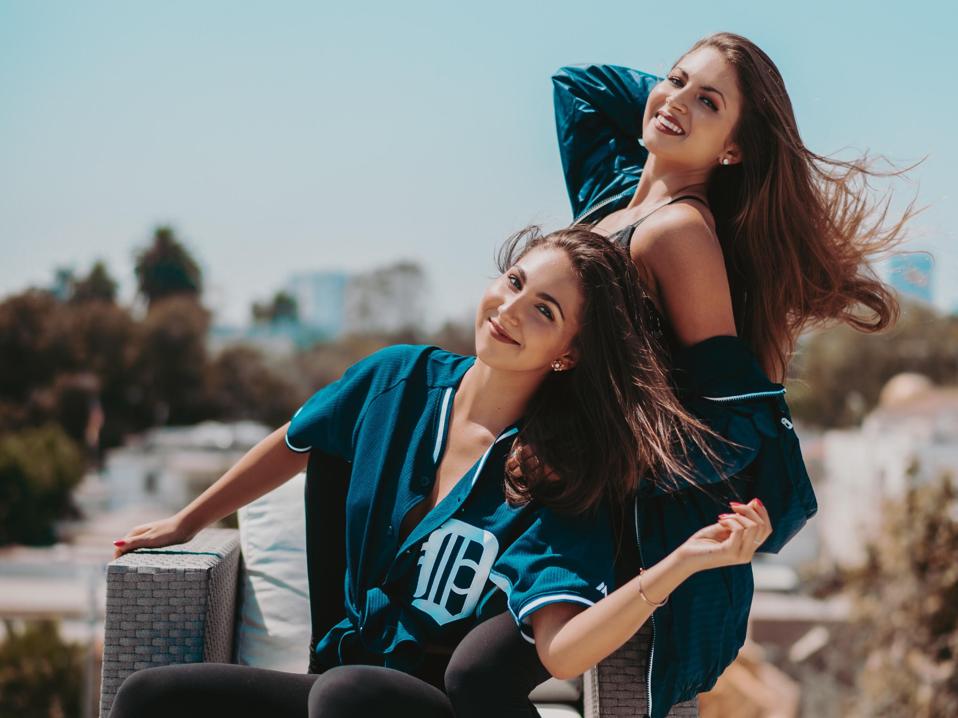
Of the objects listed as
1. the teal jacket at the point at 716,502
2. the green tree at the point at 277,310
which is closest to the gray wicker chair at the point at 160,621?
the teal jacket at the point at 716,502

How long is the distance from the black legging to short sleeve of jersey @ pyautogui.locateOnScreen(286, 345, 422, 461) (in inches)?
18.0

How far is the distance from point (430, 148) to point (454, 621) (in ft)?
165

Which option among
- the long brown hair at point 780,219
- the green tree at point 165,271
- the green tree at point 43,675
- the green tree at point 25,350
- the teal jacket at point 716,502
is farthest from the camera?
the green tree at point 165,271

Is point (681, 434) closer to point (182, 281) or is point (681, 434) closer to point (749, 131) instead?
point (749, 131)

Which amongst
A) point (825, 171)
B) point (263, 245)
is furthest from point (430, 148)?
point (825, 171)

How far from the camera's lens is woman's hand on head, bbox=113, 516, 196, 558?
235cm

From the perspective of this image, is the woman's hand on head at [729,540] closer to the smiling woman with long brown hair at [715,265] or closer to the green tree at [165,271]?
the smiling woman with long brown hair at [715,265]

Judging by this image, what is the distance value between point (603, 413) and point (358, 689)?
0.66 m

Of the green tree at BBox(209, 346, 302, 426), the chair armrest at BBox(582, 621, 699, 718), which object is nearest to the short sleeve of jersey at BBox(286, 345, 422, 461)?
the chair armrest at BBox(582, 621, 699, 718)

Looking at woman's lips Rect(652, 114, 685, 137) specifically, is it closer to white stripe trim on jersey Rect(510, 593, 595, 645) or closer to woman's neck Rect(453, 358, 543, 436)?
woman's neck Rect(453, 358, 543, 436)

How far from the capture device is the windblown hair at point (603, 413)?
81.7 inches

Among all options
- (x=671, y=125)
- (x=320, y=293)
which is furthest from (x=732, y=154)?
(x=320, y=293)

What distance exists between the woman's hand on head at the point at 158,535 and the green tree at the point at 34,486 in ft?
118

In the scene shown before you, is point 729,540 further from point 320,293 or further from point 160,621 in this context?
point 320,293
